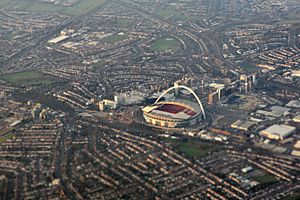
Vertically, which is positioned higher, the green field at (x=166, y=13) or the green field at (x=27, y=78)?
the green field at (x=166, y=13)

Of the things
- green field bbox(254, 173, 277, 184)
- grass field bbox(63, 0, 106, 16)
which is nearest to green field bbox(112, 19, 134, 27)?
grass field bbox(63, 0, 106, 16)

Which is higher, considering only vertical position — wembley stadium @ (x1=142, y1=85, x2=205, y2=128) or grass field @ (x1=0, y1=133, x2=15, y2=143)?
Answer: wembley stadium @ (x1=142, y1=85, x2=205, y2=128)

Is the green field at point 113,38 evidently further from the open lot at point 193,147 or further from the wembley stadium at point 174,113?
the open lot at point 193,147

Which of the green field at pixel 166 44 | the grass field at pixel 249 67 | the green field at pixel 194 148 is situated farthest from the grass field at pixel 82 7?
the green field at pixel 194 148

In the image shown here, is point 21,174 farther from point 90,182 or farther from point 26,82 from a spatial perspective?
point 26,82

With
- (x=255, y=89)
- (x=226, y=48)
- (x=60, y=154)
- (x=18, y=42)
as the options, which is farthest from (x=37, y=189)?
(x=18, y=42)

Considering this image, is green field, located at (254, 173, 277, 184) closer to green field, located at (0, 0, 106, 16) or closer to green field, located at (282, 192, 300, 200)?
green field, located at (282, 192, 300, 200)
